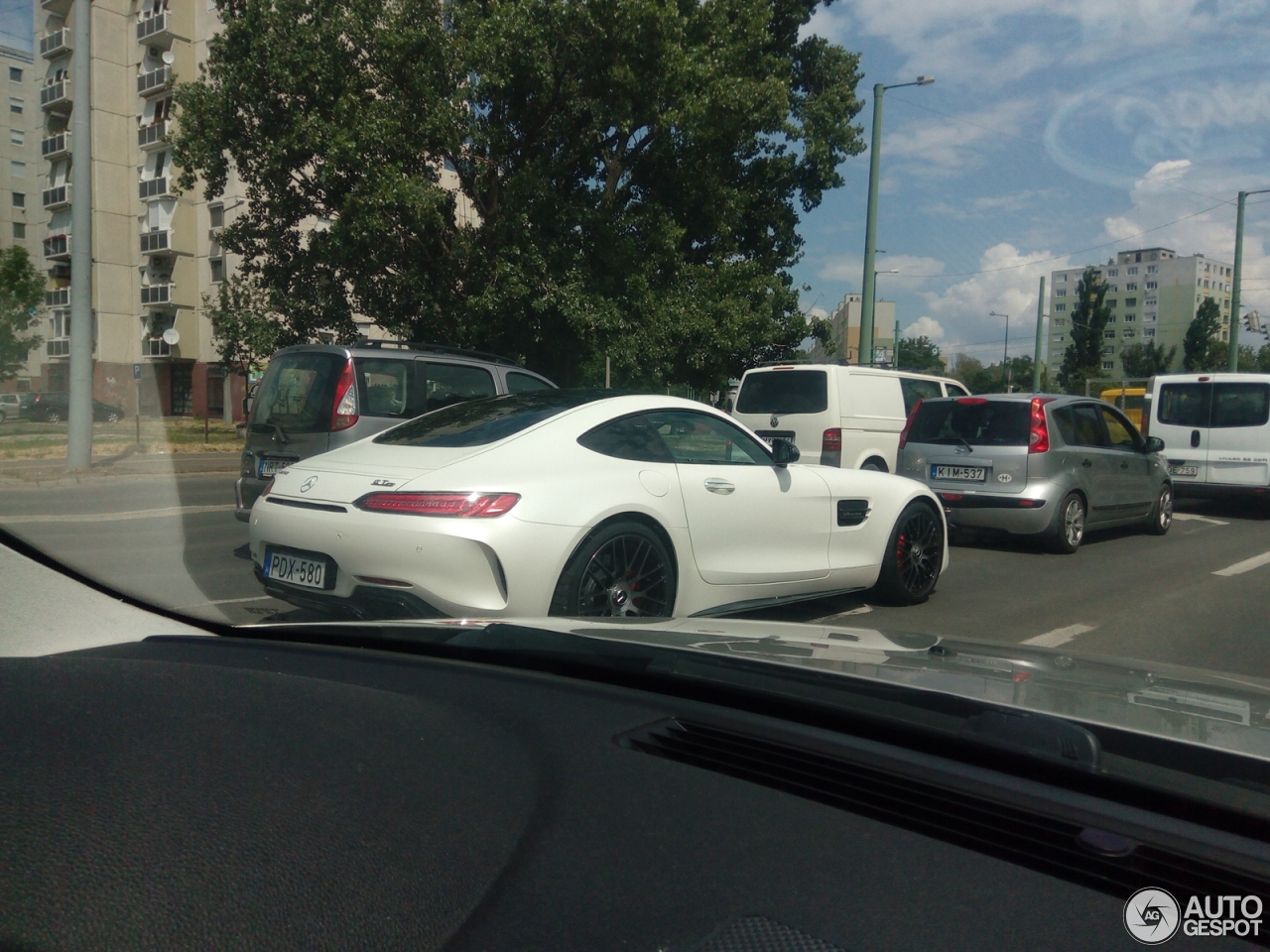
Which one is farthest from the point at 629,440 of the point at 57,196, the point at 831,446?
the point at 57,196

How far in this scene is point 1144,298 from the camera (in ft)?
346

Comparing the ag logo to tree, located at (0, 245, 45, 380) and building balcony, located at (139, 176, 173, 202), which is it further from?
building balcony, located at (139, 176, 173, 202)

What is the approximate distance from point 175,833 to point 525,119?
19.9 m

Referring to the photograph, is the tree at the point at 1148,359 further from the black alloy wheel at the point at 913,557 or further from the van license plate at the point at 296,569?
the van license plate at the point at 296,569

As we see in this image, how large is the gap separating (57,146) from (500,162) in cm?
930

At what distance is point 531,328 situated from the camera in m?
20.9

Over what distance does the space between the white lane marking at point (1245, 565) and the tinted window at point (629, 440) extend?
6.04 metres

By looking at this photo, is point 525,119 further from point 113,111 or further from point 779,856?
point 779,856

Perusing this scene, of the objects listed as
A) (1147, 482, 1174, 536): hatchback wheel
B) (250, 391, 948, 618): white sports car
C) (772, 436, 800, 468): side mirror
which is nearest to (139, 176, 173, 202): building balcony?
(250, 391, 948, 618): white sports car

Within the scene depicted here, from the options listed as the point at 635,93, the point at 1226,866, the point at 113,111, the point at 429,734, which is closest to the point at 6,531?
the point at 429,734

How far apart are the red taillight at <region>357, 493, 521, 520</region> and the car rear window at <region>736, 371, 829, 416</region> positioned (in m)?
9.67

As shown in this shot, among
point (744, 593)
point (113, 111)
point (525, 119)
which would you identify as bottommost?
point (744, 593)

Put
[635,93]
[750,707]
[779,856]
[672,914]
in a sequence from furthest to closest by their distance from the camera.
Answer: [635,93] < [750,707] < [779,856] < [672,914]

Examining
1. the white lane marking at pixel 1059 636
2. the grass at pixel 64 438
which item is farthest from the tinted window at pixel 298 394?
the white lane marking at pixel 1059 636
